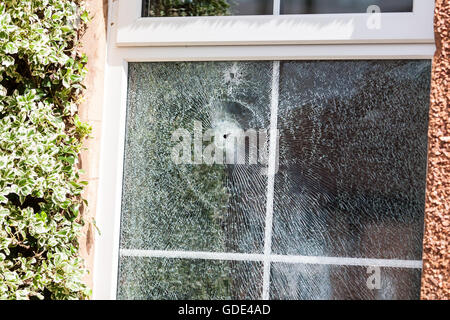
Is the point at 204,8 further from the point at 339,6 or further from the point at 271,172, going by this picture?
the point at 271,172

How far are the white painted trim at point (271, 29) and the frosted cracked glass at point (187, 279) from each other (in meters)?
0.92

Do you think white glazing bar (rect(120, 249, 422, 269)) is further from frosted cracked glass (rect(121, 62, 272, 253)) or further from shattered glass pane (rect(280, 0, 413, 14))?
shattered glass pane (rect(280, 0, 413, 14))

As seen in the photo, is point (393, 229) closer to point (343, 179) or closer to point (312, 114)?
point (343, 179)

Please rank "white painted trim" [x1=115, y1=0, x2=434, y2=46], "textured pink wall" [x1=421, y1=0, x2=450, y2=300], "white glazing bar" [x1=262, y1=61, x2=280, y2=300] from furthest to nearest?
1. "white glazing bar" [x1=262, y1=61, x2=280, y2=300]
2. "white painted trim" [x1=115, y1=0, x2=434, y2=46]
3. "textured pink wall" [x1=421, y1=0, x2=450, y2=300]

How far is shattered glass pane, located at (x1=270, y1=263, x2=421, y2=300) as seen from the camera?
2.46 m

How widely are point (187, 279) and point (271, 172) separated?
1.86 ft

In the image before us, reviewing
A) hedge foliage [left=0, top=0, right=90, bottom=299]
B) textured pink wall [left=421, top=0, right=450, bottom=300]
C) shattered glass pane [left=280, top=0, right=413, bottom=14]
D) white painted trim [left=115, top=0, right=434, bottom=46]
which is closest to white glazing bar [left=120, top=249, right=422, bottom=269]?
textured pink wall [left=421, top=0, right=450, bottom=300]

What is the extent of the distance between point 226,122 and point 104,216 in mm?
649

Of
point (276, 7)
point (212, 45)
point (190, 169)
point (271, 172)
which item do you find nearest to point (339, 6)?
point (276, 7)

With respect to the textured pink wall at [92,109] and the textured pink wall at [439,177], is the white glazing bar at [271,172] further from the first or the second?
the textured pink wall at [92,109]

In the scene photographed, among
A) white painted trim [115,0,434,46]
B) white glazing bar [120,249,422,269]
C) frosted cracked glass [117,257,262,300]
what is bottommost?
frosted cracked glass [117,257,262,300]

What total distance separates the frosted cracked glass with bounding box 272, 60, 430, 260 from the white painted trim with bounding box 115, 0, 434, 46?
11 cm

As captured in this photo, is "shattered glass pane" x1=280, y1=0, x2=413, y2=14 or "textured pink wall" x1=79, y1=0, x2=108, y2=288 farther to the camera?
"textured pink wall" x1=79, y1=0, x2=108, y2=288

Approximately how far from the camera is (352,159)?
250cm
